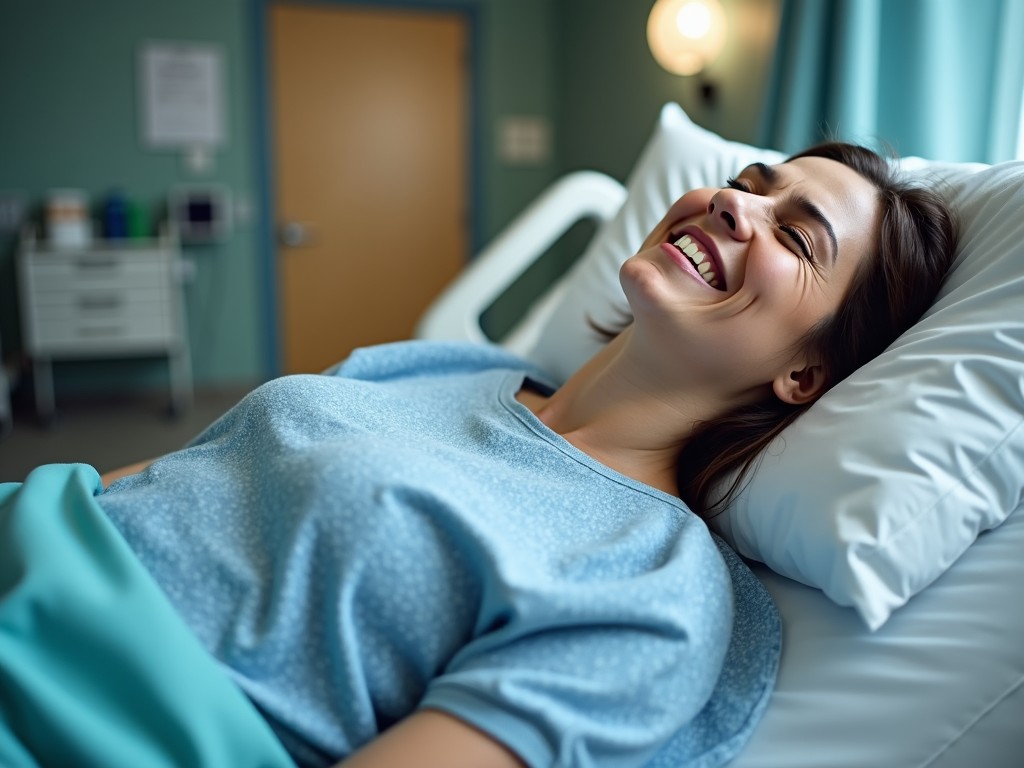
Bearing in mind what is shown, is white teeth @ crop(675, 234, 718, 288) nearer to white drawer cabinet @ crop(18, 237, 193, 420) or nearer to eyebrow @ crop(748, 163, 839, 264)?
eyebrow @ crop(748, 163, 839, 264)

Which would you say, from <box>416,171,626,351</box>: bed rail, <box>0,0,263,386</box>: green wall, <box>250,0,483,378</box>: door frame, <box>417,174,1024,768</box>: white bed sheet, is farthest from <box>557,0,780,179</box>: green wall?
→ <box>417,174,1024,768</box>: white bed sheet

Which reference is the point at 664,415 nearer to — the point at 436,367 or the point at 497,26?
the point at 436,367

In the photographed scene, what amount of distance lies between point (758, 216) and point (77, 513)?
853 mm

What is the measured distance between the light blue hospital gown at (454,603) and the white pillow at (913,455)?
0.34ft

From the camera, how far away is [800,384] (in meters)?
1.16

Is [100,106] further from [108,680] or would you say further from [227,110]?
[108,680]

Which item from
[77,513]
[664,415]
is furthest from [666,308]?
[77,513]

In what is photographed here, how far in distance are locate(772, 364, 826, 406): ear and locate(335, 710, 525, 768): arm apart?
0.58 m

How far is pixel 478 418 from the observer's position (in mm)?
1180

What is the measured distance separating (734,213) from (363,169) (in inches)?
162

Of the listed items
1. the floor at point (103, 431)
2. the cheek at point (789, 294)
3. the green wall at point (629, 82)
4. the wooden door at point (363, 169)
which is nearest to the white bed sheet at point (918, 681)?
the cheek at point (789, 294)

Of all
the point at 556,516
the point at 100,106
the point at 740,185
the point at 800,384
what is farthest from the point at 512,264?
the point at 100,106

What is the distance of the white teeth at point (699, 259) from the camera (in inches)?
44.5

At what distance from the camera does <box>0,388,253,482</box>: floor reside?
3.71 m
